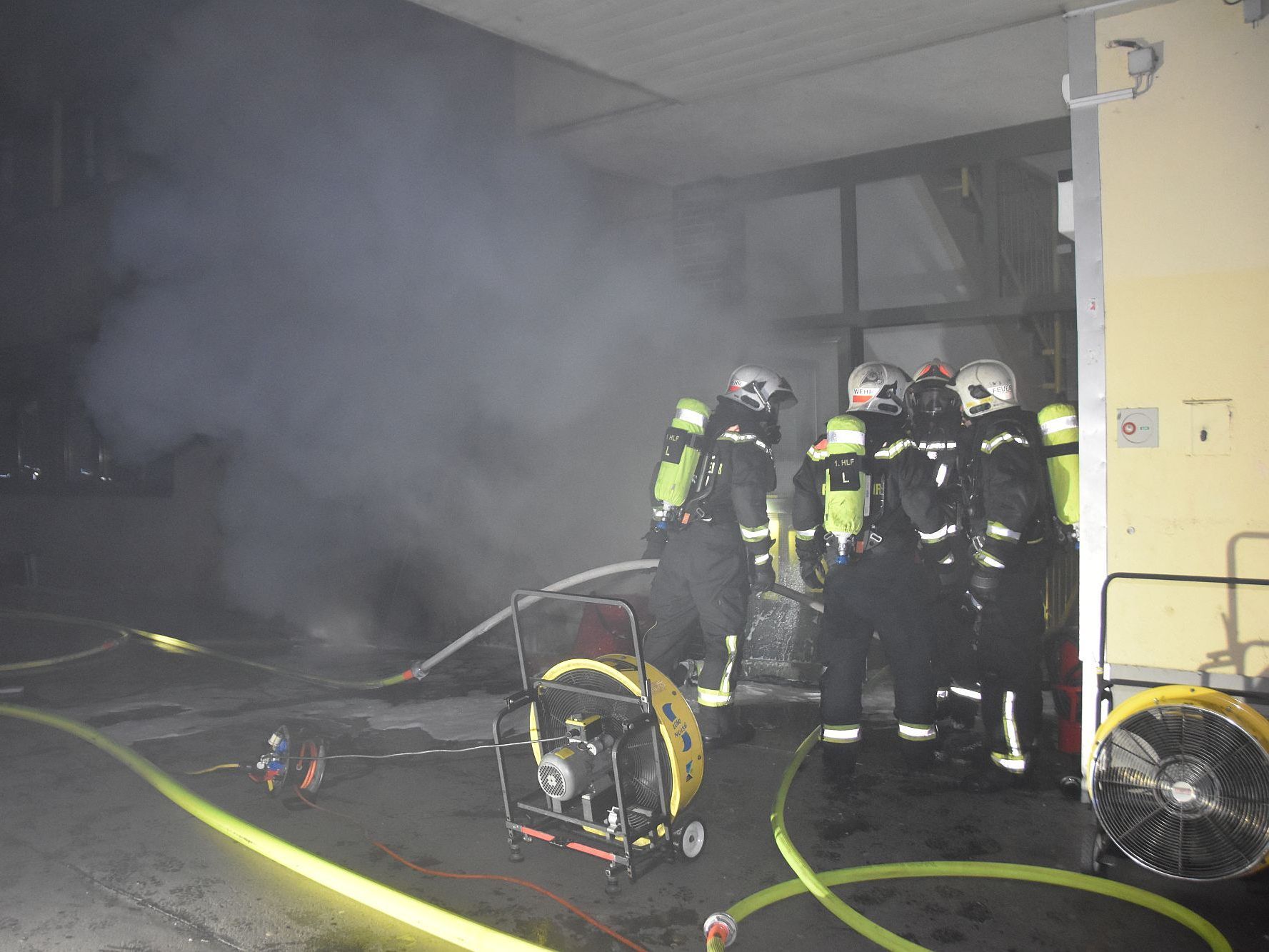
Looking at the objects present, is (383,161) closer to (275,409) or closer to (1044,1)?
(275,409)

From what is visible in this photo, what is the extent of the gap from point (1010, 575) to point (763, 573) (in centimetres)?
129

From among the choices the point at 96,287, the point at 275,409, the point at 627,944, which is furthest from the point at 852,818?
the point at 96,287

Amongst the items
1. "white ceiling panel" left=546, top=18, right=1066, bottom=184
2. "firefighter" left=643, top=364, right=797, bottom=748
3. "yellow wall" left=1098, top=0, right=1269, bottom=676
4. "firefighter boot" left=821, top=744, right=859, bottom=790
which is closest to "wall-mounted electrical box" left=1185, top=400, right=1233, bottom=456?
"yellow wall" left=1098, top=0, right=1269, bottom=676

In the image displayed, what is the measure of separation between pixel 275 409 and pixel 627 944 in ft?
24.5

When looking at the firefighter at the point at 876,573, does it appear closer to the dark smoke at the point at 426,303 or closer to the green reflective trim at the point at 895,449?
the green reflective trim at the point at 895,449

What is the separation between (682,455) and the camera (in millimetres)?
5172

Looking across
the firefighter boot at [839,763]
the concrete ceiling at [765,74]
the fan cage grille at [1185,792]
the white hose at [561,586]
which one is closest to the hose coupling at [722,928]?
the fan cage grille at [1185,792]

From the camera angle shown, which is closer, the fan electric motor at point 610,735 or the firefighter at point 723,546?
the fan electric motor at point 610,735

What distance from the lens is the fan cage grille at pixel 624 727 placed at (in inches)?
140

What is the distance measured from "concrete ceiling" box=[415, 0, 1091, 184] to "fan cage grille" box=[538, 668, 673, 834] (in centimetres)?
330

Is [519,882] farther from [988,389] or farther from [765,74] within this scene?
[765,74]

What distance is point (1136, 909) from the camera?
11.0ft

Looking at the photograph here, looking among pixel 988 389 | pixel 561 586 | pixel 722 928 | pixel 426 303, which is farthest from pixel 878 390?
pixel 426 303

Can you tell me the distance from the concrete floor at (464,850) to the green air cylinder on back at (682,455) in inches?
57.5
